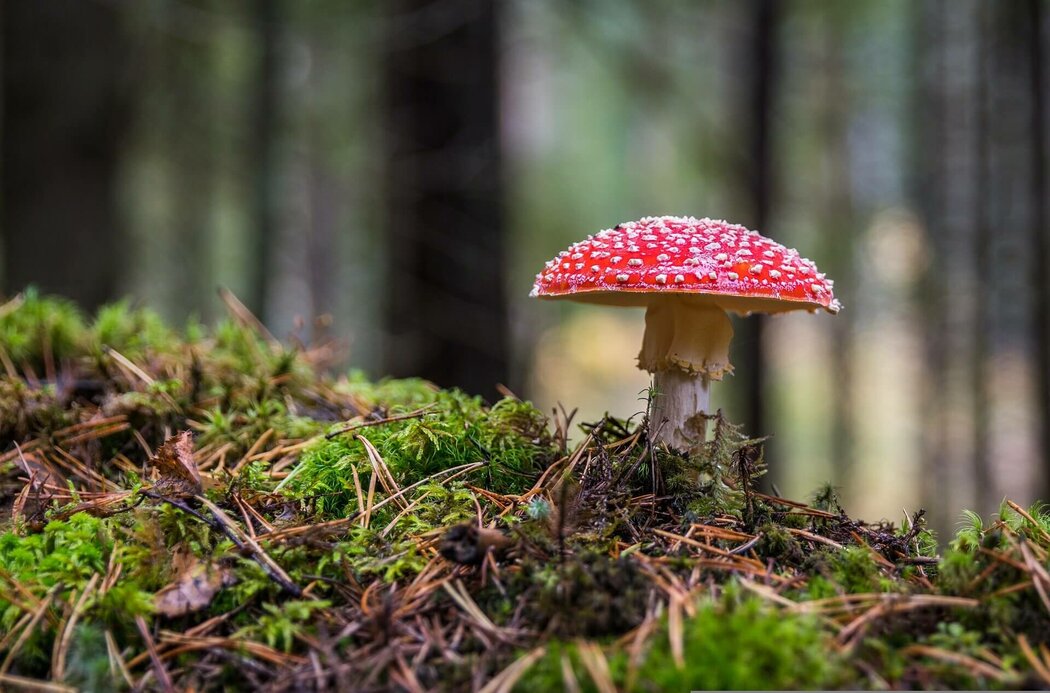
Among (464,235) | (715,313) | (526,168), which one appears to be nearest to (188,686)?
(715,313)

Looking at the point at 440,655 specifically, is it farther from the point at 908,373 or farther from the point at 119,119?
the point at 908,373

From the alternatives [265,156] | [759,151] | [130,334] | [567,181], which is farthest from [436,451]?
[567,181]

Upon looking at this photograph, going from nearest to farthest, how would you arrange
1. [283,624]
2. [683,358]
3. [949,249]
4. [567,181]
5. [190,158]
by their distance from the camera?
[283,624] < [683,358] < [949,249] < [190,158] < [567,181]

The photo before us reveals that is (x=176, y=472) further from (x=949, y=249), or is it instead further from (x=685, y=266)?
(x=949, y=249)

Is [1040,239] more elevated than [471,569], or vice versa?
[1040,239]

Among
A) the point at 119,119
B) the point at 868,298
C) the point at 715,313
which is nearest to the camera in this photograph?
the point at 715,313

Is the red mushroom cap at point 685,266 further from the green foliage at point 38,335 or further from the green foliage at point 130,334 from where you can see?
the green foliage at point 38,335

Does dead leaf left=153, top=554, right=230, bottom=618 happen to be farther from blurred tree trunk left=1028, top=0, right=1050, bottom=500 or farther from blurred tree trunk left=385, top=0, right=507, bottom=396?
blurred tree trunk left=1028, top=0, right=1050, bottom=500
